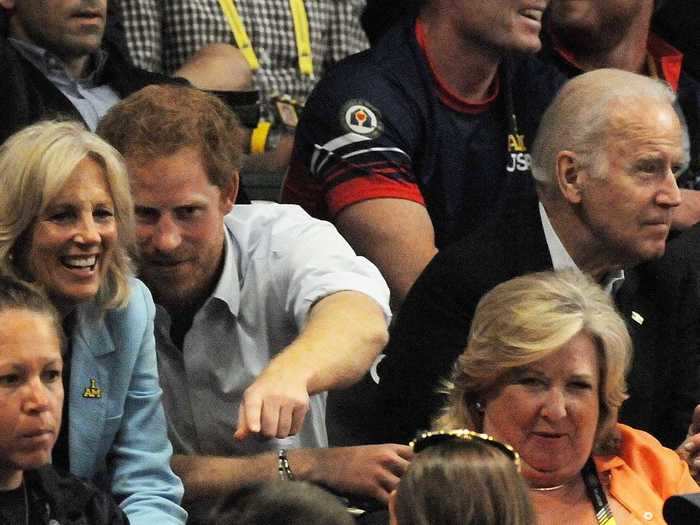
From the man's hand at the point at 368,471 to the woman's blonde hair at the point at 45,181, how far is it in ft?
1.63

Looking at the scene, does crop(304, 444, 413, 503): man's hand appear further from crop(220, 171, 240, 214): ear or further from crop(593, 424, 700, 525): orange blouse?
crop(220, 171, 240, 214): ear

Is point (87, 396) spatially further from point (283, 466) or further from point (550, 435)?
point (550, 435)

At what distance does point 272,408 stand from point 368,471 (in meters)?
0.38

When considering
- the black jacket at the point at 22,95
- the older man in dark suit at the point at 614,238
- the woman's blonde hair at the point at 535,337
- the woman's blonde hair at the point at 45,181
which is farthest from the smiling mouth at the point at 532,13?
the woman's blonde hair at the point at 45,181

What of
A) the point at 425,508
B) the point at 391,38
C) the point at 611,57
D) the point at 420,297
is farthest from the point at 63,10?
the point at 425,508

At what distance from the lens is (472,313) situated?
3.75m

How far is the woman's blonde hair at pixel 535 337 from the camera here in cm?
336

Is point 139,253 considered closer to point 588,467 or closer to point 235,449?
point 235,449

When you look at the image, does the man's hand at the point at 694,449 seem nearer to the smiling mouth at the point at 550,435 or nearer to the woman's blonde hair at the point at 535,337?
the woman's blonde hair at the point at 535,337

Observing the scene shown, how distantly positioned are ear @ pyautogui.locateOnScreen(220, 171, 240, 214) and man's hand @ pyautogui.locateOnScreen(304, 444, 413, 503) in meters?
0.62

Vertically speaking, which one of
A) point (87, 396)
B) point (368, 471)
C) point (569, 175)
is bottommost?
point (368, 471)

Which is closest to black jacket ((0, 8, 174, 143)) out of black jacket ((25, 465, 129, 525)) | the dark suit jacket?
the dark suit jacket

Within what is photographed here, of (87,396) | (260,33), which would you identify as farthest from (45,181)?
(260,33)

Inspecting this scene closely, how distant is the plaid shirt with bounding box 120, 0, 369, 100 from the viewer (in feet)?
16.2
